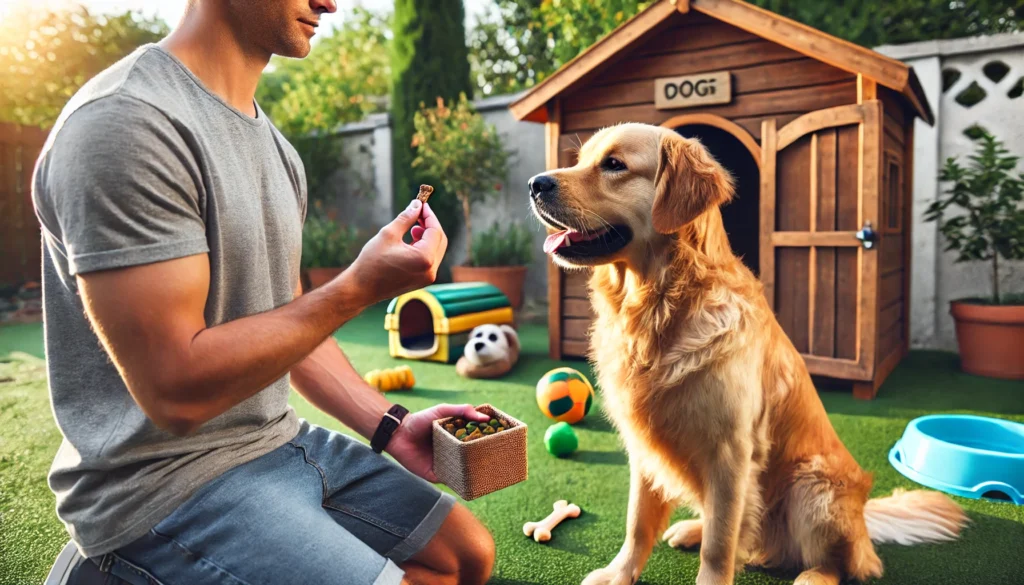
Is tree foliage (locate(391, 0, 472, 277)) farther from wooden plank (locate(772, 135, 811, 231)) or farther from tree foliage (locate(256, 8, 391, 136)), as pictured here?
wooden plank (locate(772, 135, 811, 231))

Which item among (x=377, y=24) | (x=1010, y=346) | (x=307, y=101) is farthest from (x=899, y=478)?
(x=377, y=24)

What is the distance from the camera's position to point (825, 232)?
13.5 ft

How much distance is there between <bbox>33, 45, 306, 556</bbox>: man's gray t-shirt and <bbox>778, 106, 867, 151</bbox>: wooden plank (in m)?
3.66

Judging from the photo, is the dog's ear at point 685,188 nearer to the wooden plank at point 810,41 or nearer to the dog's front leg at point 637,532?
the dog's front leg at point 637,532

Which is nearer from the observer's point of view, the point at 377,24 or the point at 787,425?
the point at 787,425

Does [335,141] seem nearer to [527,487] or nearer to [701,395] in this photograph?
[527,487]

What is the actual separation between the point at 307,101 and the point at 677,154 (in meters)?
10.6

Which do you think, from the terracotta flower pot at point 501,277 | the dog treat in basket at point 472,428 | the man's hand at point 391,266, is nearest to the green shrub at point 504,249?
the terracotta flower pot at point 501,277

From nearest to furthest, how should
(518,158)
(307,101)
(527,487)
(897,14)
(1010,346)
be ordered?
(527,487) < (1010,346) < (897,14) < (518,158) < (307,101)

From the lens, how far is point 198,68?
1.41 m

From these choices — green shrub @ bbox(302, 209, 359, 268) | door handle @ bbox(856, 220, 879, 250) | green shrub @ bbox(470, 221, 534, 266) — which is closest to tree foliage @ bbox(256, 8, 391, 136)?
green shrub @ bbox(302, 209, 359, 268)

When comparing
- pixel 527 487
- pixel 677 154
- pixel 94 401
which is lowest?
pixel 527 487

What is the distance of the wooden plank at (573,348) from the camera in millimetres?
5130

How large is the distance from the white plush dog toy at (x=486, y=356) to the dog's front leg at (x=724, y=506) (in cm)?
298
